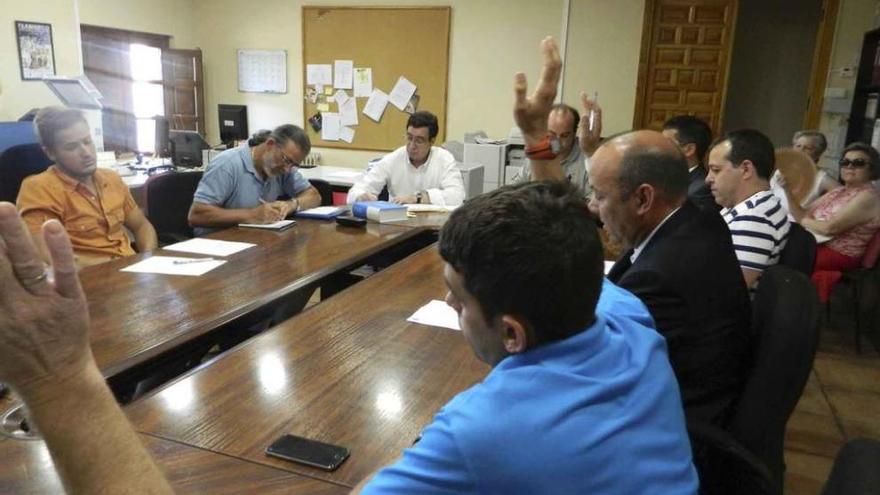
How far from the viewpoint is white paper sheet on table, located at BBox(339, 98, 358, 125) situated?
22.3 feet

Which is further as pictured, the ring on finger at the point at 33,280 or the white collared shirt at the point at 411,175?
the white collared shirt at the point at 411,175

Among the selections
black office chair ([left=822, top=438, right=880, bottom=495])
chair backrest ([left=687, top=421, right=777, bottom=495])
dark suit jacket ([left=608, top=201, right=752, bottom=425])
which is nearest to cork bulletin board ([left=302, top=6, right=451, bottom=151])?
dark suit jacket ([left=608, top=201, right=752, bottom=425])

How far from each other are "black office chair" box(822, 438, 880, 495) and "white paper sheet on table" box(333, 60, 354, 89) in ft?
21.0

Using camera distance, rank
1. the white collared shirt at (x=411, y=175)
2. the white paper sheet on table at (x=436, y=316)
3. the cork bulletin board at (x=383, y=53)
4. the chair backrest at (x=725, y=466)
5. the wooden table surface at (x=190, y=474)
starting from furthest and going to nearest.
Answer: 1. the cork bulletin board at (x=383, y=53)
2. the white collared shirt at (x=411, y=175)
3. the white paper sheet on table at (x=436, y=316)
4. the chair backrest at (x=725, y=466)
5. the wooden table surface at (x=190, y=474)

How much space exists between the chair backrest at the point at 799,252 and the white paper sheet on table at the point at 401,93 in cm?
470

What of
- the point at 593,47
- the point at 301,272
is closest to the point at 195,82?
the point at 593,47

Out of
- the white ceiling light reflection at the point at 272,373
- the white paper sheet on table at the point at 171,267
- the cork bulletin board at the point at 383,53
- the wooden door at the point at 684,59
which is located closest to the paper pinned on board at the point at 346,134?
the cork bulletin board at the point at 383,53

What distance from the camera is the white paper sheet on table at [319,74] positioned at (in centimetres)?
678

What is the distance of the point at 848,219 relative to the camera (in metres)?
3.55

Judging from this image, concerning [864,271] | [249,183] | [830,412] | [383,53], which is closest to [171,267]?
[249,183]

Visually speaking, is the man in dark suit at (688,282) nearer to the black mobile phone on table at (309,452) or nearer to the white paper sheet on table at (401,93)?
the black mobile phone on table at (309,452)

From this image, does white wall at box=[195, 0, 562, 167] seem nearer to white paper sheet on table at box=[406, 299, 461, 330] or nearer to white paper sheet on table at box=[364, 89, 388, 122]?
white paper sheet on table at box=[364, 89, 388, 122]

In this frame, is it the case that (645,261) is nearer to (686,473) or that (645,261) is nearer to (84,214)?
(686,473)

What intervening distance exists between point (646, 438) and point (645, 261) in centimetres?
82
